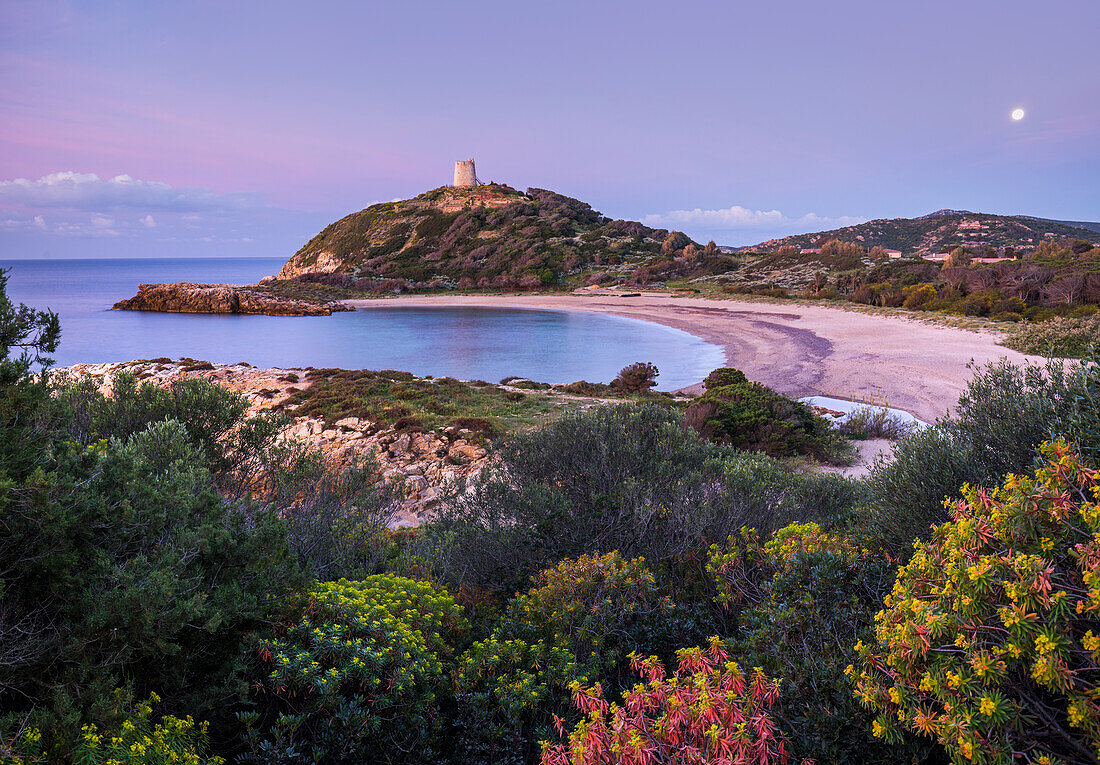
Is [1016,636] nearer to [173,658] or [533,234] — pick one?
[173,658]

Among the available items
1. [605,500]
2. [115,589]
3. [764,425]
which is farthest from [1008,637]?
[764,425]

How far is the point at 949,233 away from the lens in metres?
86.5

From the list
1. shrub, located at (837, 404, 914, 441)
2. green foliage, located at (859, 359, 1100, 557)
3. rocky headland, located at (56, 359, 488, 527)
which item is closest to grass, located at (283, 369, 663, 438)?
rocky headland, located at (56, 359, 488, 527)

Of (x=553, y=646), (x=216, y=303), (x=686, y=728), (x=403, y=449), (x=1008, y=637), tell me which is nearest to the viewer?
(x=1008, y=637)

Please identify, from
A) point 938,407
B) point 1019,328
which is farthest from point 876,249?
point 938,407

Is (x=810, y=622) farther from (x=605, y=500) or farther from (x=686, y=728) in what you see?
(x=605, y=500)

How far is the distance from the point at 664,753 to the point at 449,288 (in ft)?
219

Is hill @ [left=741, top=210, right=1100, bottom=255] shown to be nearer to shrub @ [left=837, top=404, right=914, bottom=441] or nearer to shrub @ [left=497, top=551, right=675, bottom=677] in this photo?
shrub @ [left=837, top=404, right=914, bottom=441]

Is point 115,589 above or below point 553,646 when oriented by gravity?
above

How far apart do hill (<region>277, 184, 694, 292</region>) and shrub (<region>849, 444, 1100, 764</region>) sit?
6227cm

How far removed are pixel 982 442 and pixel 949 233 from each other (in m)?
104

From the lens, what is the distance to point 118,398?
6.89 metres

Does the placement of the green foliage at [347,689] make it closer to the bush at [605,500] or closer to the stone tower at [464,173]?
the bush at [605,500]

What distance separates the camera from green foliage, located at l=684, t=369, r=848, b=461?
10.3 meters
